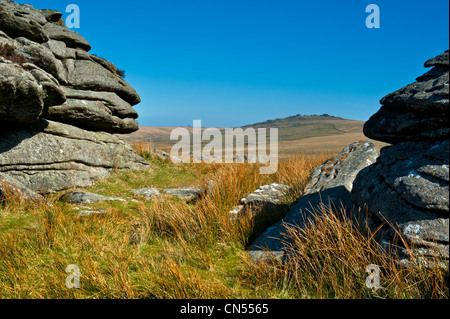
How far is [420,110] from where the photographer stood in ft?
12.6

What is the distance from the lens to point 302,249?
4031 millimetres

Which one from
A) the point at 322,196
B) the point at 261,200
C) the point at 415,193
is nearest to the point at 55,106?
the point at 261,200

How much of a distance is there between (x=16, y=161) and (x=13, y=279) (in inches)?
237

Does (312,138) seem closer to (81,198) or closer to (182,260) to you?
(81,198)

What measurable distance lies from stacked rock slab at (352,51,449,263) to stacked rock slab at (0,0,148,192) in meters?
8.15

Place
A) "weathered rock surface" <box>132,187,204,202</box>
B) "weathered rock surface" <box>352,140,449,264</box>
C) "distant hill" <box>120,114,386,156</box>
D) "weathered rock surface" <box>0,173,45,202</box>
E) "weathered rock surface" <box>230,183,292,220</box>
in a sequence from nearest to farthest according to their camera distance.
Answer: "weathered rock surface" <box>352,140,449,264</box> < "weathered rock surface" <box>230,183,292,220</box> < "weathered rock surface" <box>0,173,45,202</box> < "weathered rock surface" <box>132,187,204,202</box> < "distant hill" <box>120,114,386,156</box>

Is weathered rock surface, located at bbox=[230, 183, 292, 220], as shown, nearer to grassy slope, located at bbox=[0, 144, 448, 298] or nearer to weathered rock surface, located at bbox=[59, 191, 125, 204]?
grassy slope, located at bbox=[0, 144, 448, 298]

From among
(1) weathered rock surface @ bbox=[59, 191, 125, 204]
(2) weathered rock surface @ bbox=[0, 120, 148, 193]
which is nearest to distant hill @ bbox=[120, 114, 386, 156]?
(2) weathered rock surface @ bbox=[0, 120, 148, 193]

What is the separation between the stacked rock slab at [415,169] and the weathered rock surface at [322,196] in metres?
0.85

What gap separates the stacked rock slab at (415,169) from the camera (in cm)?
324

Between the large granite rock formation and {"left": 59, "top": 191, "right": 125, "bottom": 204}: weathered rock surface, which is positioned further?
{"left": 59, "top": 191, "right": 125, "bottom": 204}: weathered rock surface

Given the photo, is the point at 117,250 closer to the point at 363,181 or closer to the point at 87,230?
the point at 87,230

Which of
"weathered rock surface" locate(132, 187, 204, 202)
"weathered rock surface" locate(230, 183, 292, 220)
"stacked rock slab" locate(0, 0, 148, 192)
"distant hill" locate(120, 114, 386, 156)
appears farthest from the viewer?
"distant hill" locate(120, 114, 386, 156)

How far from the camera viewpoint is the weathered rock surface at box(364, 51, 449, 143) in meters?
3.63
